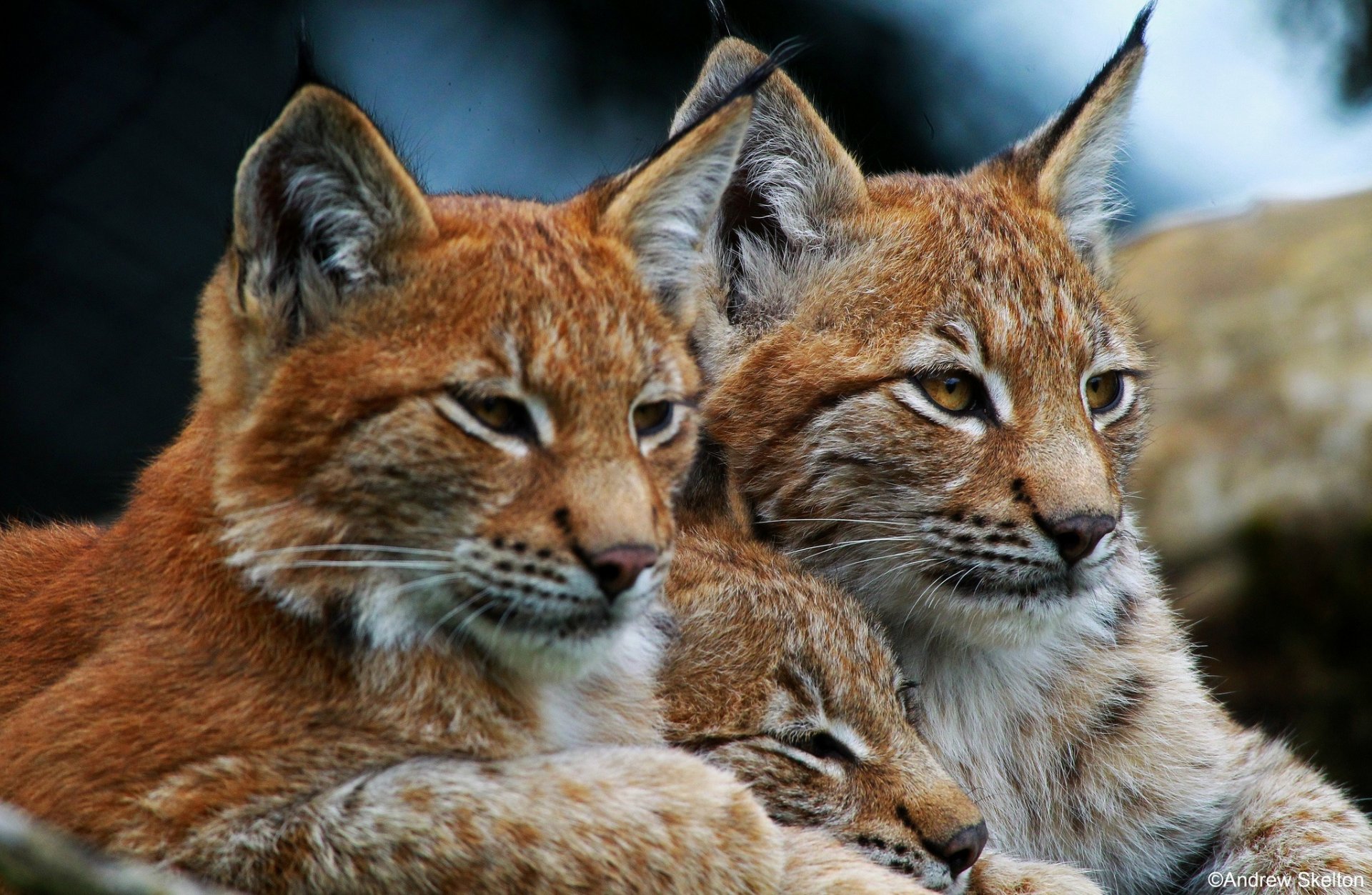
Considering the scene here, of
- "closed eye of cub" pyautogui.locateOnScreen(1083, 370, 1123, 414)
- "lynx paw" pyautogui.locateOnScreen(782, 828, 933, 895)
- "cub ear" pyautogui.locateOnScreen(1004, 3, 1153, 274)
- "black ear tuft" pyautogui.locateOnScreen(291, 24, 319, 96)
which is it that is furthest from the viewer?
"cub ear" pyautogui.locateOnScreen(1004, 3, 1153, 274)

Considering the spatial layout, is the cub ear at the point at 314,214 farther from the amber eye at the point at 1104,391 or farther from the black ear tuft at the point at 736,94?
the amber eye at the point at 1104,391

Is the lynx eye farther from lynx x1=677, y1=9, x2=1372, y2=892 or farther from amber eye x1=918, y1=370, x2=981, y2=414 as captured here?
amber eye x1=918, y1=370, x2=981, y2=414

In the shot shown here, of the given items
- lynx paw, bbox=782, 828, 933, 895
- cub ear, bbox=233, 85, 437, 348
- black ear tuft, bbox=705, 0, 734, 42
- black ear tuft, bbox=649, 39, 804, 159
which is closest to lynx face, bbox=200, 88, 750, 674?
cub ear, bbox=233, 85, 437, 348

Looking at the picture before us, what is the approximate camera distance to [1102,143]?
241 inches

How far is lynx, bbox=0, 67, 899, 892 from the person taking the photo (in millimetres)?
3676

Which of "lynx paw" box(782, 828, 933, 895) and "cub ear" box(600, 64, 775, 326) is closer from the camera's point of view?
"lynx paw" box(782, 828, 933, 895)

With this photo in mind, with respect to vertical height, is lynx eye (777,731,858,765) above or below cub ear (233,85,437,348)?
below

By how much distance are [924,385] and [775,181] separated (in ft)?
3.61

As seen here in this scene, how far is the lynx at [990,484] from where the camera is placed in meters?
4.97

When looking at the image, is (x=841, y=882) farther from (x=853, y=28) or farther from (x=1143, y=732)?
(x=853, y=28)

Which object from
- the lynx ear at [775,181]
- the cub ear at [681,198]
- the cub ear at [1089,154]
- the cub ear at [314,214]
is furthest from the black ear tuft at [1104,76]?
the cub ear at [314,214]

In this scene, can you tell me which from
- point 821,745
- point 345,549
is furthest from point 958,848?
point 345,549

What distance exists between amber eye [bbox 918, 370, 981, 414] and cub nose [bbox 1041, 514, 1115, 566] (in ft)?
1.84

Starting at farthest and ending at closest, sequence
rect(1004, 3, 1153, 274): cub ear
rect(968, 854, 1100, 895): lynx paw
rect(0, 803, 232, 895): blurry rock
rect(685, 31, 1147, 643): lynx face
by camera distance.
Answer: rect(1004, 3, 1153, 274): cub ear, rect(685, 31, 1147, 643): lynx face, rect(968, 854, 1100, 895): lynx paw, rect(0, 803, 232, 895): blurry rock
